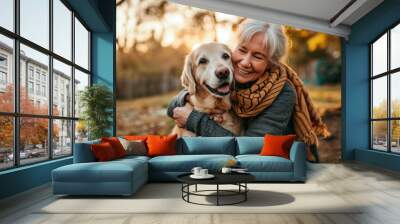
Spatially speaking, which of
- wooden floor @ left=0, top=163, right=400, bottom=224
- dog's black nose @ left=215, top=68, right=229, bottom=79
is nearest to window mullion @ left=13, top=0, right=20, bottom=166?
wooden floor @ left=0, top=163, right=400, bottom=224

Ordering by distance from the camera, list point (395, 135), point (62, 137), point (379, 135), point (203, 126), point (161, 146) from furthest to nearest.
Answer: point (379, 135), point (203, 126), point (395, 135), point (62, 137), point (161, 146)

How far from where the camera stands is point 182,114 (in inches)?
325

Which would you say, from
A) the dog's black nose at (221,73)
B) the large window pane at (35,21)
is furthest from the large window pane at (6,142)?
the dog's black nose at (221,73)

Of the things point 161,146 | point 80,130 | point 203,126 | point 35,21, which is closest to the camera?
point 35,21

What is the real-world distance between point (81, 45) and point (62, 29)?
1136 mm

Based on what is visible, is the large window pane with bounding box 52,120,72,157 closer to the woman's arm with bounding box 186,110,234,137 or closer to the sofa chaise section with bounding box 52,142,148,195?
the sofa chaise section with bounding box 52,142,148,195

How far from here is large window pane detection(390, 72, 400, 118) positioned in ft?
25.0

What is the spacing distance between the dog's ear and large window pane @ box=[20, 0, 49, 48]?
3.02 meters

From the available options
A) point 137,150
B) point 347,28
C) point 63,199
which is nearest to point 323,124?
point 347,28

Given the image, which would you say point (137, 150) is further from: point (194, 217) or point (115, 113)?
point (194, 217)

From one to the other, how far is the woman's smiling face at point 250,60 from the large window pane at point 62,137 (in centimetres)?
350

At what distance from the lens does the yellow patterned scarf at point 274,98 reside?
8.12 metres

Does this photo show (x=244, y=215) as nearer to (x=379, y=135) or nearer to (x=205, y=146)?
(x=205, y=146)

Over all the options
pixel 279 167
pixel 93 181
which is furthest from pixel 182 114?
pixel 93 181
